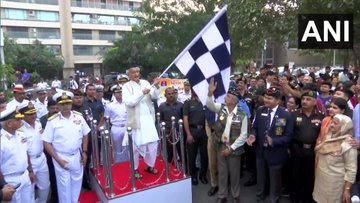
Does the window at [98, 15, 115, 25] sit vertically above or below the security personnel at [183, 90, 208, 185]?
above

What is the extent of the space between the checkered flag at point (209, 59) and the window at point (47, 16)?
144ft

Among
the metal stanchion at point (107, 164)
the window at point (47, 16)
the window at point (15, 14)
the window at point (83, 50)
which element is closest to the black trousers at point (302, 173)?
the metal stanchion at point (107, 164)

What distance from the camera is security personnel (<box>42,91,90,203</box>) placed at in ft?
15.5

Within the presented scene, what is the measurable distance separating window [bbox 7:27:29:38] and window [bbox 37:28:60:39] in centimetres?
146

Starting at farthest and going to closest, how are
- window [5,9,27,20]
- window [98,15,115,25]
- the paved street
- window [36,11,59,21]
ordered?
→ window [98,15,115,25]
window [36,11,59,21]
window [5,9,27,20]
the paved street

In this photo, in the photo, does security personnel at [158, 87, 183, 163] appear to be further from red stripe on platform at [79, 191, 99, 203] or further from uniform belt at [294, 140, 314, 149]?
uniform belt at [294, 140, 314, 149]

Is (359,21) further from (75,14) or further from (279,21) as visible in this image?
(75,14)

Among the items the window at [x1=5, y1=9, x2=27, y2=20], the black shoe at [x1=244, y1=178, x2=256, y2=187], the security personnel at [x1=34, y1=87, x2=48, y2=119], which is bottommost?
the black shoe at [x1=244, y1=178, x2=256, y2=187]

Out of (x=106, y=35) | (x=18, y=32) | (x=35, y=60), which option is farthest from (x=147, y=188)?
(x=106, y=35)

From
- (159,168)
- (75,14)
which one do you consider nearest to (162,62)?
(159,168)

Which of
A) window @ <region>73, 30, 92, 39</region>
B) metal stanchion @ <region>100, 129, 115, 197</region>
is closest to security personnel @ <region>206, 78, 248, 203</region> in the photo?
metal stanchion @ <region>100, 129, 115, 197</region>

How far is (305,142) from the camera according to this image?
195 inches

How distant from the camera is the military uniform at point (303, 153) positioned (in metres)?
4.90

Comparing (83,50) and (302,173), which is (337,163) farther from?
(83,50)
